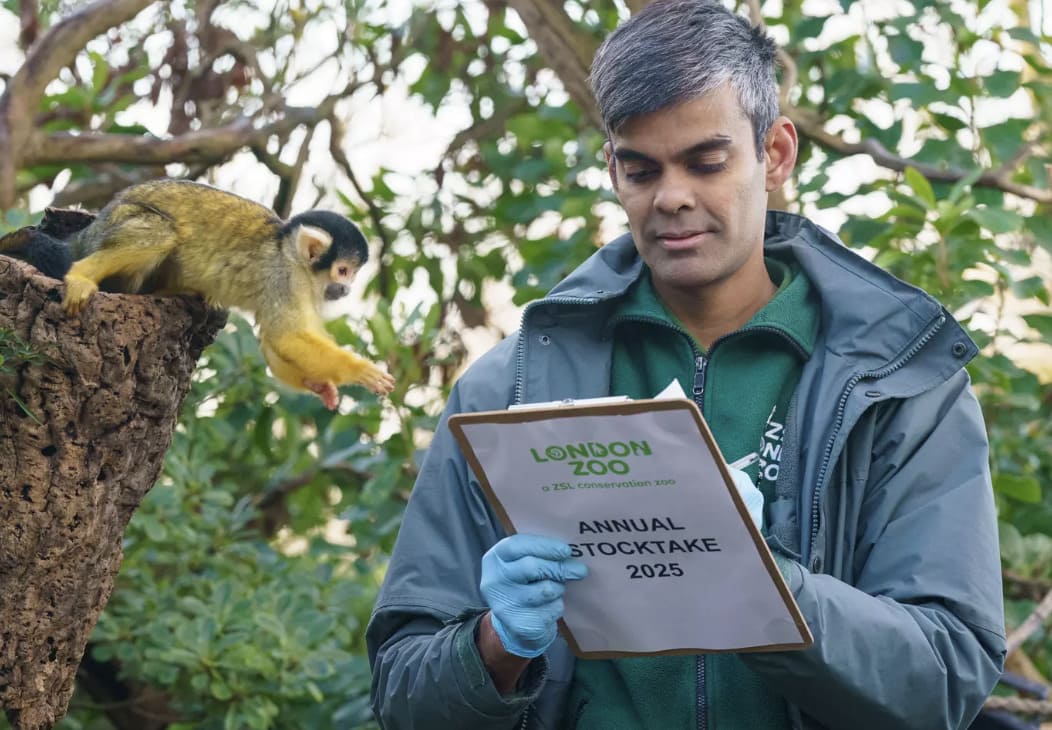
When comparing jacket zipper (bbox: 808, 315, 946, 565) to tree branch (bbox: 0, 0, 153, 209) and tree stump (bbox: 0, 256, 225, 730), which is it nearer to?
tree stump (bbox: 0, 256, 225, 730)

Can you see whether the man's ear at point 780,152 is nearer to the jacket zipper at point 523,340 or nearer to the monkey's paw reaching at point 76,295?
the jacket zipper at point 523,340

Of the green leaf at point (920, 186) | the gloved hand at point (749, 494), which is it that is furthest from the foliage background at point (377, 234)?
the gloved hand at point (749, 494)

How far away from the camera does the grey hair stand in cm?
162

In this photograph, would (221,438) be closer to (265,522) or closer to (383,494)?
(383,494)

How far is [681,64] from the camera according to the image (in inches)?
64.0

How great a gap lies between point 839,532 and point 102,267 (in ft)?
3.63

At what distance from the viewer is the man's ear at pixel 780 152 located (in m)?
1.79

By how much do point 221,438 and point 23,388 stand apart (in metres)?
1.52

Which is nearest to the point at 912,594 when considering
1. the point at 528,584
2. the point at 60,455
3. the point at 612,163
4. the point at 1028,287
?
the point at 528,584

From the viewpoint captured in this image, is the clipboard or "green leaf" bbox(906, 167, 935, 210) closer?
the clipboard

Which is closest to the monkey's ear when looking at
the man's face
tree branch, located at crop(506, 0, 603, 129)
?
the man's face

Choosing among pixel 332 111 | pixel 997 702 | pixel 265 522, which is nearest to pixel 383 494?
pixel 265 522

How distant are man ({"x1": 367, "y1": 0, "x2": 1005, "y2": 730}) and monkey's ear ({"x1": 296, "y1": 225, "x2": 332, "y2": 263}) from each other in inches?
24.7

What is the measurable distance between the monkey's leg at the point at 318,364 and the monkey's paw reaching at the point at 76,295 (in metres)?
0.58
